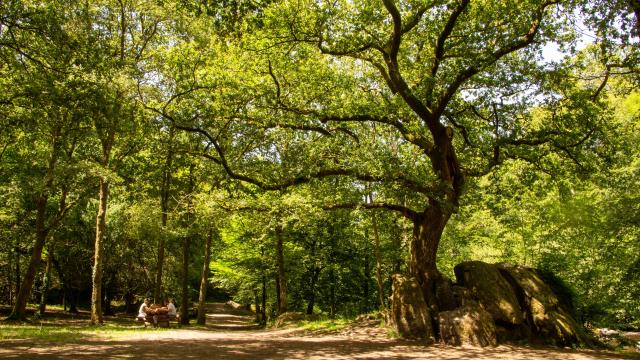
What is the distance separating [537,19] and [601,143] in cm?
547

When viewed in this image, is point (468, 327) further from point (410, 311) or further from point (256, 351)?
point (256, 351)

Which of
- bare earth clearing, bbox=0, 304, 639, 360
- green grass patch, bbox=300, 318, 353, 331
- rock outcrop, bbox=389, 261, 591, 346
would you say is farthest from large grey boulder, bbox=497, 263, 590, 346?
green grass patch, bbox=300, 318, 353, 331

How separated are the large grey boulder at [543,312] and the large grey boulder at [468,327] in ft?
6.09

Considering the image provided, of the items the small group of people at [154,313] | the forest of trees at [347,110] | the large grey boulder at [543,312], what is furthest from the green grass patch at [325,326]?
the large grey boulder at [543,312]

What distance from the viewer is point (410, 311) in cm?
1373

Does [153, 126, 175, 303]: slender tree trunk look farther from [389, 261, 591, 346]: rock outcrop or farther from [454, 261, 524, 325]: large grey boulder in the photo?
[454, 261, 524, 325]: large grey boulder

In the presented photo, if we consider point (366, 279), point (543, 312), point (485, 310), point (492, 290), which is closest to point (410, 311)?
point (485, 310)

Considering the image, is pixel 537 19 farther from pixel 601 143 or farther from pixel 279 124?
pixel 279 124

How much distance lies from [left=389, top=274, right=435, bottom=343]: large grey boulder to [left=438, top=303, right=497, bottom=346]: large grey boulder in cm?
58

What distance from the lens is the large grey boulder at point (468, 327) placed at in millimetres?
12023

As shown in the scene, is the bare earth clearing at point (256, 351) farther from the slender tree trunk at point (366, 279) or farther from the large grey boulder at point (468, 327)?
the slender tree trunk at point (366, 279)

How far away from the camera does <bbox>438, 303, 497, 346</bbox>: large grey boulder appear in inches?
473

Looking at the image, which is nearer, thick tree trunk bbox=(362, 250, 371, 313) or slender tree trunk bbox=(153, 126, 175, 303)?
slender tree trunk bbox=(153, 126, 175, 303)

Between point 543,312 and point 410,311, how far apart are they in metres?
3.86
